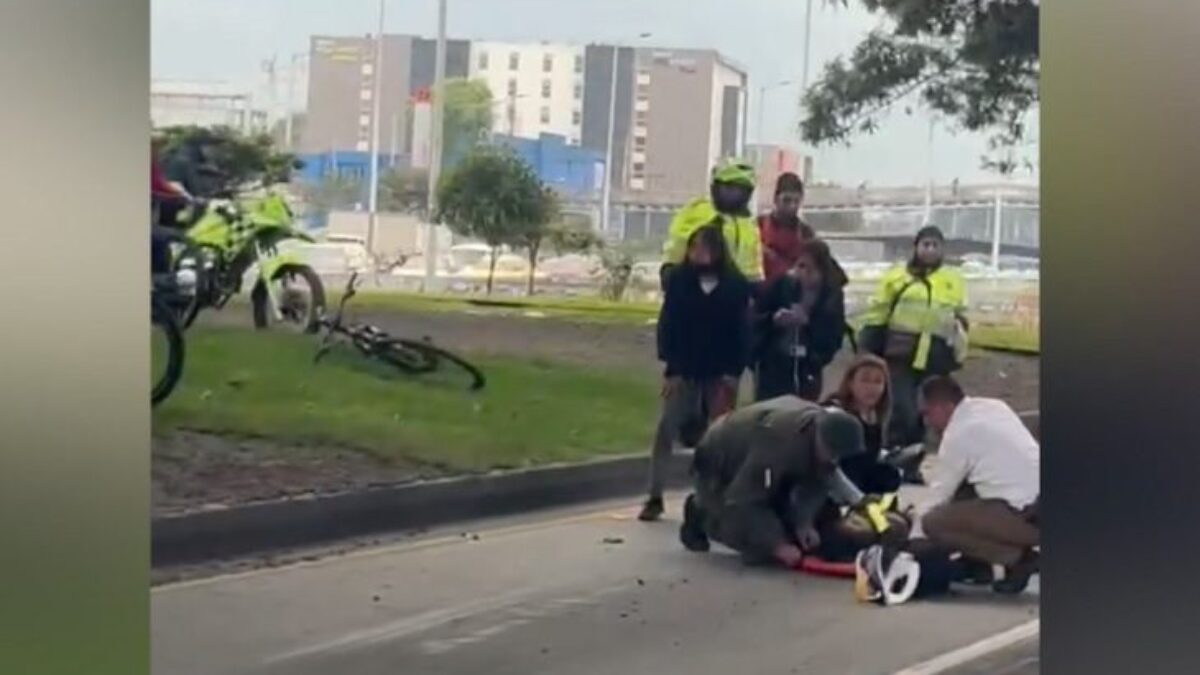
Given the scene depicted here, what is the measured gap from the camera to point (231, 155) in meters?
4.02

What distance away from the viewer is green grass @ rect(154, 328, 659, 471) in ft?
13.1

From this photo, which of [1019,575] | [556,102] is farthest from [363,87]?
[1019,575]

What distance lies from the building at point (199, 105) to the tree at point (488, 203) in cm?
53

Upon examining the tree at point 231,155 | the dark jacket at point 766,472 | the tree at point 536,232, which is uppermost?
the tree at point 231,155

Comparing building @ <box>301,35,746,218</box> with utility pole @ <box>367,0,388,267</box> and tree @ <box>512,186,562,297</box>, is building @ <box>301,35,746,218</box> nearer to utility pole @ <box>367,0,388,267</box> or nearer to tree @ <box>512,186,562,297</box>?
utility pole @ <box>367,0,388,267</box>

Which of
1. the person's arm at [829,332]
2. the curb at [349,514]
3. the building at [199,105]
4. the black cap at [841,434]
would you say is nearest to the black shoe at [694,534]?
the curb at [349,514]

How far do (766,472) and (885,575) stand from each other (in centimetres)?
37

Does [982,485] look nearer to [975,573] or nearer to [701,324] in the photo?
[975,573]

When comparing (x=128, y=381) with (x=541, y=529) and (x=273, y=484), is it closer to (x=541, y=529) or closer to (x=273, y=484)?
(x=273, y=484)

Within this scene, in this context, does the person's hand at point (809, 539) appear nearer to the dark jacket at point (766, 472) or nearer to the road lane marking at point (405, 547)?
the dark jacket at point (766, 472)

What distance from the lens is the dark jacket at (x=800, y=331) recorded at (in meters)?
3.90

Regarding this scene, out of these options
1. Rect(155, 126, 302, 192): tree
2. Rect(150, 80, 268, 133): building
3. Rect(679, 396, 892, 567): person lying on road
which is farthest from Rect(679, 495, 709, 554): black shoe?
Rect(150, 80, 268, 133): building

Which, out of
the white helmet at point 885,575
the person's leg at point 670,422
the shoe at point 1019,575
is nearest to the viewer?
the shoe at point 1019,575

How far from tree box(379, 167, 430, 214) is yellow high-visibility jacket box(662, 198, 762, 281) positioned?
611 mm
